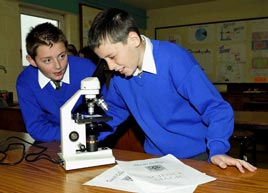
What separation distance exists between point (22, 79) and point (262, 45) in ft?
15.9

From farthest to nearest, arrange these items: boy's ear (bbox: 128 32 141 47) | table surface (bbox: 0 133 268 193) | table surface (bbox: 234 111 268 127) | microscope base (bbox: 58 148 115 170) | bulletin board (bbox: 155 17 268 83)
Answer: bulletin board (bbox: 155 17 268 83)
table surface (bbox: 234 111 268 127)
boy's ear (bbox: 128 32 141 47)
microscope base (bbox: 58 148 115 170)
table surface (bbox: 0 133 268 193)

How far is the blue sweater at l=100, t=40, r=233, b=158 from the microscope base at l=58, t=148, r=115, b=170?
239mm

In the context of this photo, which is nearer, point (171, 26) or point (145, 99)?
point (145, 99)

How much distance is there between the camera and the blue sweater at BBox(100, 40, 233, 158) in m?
1.07

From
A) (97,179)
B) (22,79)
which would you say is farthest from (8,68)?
(97,179)

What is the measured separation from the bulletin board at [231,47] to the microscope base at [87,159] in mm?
5025

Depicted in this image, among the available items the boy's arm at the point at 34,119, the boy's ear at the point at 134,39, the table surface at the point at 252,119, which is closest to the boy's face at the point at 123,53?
the boy's ear at the point at 134,39

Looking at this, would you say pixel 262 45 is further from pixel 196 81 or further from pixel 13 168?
pixel 13 168

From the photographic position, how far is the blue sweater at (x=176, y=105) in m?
1.07

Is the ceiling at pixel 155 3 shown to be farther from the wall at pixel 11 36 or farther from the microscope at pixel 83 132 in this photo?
the microscope at pixel 83 132

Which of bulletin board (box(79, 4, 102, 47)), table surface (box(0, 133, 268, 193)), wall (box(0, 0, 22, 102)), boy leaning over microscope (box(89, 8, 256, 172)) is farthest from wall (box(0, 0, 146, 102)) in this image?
table surface (box(0, 133, 268, 193))

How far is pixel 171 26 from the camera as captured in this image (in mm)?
6266

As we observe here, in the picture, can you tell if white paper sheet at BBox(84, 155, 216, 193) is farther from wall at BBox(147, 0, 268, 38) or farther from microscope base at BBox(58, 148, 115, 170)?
wall at BBox(147, 0, 268, 38)

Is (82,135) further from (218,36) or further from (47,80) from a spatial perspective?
(218,36)
